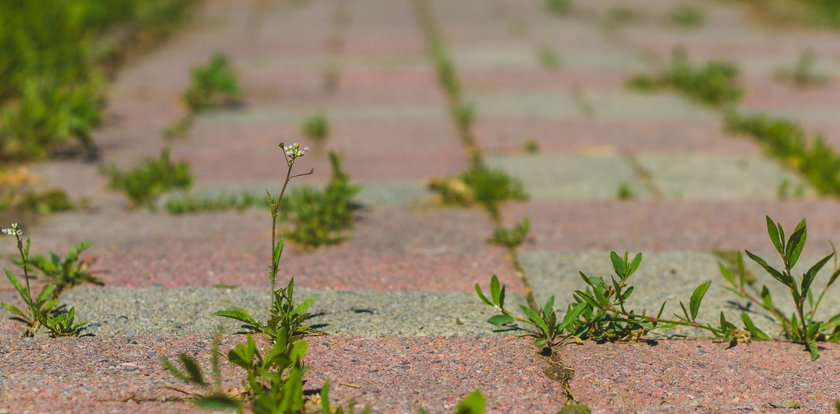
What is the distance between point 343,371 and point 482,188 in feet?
5.17

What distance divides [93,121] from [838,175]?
334 centimetres

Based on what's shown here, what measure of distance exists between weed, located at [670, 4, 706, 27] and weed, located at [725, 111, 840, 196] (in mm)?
3441

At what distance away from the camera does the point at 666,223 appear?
3301mm

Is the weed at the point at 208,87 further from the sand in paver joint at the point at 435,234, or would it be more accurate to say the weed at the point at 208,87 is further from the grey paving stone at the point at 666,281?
the grey paving stone at the point at 666,281

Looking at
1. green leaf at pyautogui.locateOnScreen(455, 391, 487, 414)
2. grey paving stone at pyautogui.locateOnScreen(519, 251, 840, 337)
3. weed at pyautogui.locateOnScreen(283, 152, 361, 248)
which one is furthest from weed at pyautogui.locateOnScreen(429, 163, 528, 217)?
green leaf at pyautogui.locateOnScreen(455, 391, 487, 414)

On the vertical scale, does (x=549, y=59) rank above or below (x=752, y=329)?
above

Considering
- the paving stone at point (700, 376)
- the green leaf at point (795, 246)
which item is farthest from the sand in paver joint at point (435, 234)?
the green leaf at point (795, 246)

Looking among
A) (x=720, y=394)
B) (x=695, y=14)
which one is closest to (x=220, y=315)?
(x=720, y=394)

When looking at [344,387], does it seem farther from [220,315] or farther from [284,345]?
[220,315]

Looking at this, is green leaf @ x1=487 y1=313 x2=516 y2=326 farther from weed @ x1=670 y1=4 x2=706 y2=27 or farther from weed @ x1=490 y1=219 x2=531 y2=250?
weed @ x1=670 y1=4 x2=706 y2=27

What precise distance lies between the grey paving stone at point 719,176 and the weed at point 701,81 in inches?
47.3

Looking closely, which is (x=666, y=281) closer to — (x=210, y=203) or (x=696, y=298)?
(x=696, y=298)

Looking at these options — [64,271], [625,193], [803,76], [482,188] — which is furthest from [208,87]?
[803,76]

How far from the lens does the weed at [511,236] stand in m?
3.04
